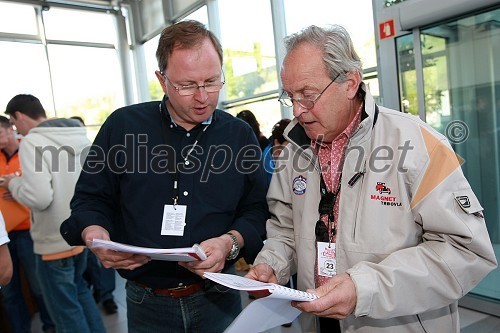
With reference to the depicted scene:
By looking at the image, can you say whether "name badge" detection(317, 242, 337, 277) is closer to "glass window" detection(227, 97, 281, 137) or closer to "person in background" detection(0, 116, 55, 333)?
"person in background" detection(0, 116, 55, 333)

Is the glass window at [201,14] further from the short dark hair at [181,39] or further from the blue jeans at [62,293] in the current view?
the short dark hair at [181,39]

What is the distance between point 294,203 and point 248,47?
547 cm

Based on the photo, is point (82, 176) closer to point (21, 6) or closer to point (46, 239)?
point (46, 239)

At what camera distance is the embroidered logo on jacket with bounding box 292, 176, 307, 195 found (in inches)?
49.9

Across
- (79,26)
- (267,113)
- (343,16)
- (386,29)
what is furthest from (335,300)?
(79,26)

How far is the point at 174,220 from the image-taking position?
1.38 m

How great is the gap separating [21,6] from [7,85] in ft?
5.73

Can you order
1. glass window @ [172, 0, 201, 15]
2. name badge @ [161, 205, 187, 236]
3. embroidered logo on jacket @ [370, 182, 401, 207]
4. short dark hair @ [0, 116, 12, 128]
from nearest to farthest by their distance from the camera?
embroidered logo on jacket @ [370, 182, 401, 207]
name badge @ [161, 205, 187, 236]
short dark hair @ [0, 116, 12, 128]
glass window @ [172, 0, 201, 15]

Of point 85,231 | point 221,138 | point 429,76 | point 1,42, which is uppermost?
point 1,42

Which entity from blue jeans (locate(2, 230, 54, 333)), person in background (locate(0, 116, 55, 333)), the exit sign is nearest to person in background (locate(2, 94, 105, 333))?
person in background (locate(0, 116, 55, 333))

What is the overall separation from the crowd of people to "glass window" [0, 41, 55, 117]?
7.16 m

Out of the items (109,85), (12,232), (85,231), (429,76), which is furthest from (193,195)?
(109,85)

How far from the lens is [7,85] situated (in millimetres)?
7496

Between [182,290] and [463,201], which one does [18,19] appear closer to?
[182,290]
